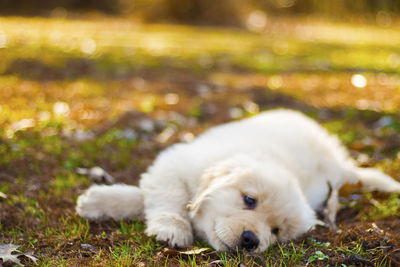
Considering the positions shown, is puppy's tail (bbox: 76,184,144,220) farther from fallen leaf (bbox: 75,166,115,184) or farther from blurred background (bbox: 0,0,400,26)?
blurred background (bbox: 0,0,400,26)

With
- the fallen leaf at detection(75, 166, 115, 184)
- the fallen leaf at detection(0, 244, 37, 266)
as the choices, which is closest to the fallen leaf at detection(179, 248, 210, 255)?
the fallen leaf at detection(0, 244, 37, 266)

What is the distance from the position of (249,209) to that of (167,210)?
57cm

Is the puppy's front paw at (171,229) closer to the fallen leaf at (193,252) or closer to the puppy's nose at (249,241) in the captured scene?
the fallen leaf at (193,252)

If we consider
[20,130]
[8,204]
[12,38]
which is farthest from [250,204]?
[12,38]

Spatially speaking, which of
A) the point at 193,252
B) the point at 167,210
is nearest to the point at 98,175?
the point at 167,210

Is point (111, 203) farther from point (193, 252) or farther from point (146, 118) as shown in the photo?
point (146, 118)

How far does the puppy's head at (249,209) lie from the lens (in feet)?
7.52

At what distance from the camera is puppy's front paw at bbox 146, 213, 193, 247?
2396 mm

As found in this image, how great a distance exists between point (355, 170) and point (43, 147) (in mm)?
2821

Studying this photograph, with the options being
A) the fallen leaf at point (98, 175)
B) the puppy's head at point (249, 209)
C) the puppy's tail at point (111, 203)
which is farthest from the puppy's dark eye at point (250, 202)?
the fallen leaf at point (98, 175)

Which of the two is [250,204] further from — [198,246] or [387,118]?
[387,118]

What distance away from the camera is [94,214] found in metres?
2.71

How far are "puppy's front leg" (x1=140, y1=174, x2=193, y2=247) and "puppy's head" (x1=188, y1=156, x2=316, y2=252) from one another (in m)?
0.11

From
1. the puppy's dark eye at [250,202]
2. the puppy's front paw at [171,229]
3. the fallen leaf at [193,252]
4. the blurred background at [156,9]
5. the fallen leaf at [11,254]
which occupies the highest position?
the puppy's dark eye at [250,202]
